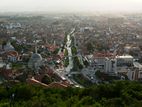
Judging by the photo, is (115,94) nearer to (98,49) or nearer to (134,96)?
(134,96)

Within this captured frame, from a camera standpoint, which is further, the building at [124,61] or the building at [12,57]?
the building at [12,57]

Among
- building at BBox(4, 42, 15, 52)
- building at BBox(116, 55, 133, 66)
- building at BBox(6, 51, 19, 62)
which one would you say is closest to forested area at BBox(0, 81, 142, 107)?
building at BBox(116, 55, 133, 66)

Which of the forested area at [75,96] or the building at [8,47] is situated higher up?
the forested area at [75,96]

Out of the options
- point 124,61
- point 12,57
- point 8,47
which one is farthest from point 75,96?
point 8,47

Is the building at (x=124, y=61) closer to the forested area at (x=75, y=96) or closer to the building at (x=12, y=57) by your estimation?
the building at (x=12, y=57)

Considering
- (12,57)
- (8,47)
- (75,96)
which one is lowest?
(8,47)

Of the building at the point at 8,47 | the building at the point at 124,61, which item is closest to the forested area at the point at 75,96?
the building at the point at 124,61

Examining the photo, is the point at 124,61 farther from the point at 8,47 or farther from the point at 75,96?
the point at 75,96

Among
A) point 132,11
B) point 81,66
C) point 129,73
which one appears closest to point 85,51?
point 81,66
